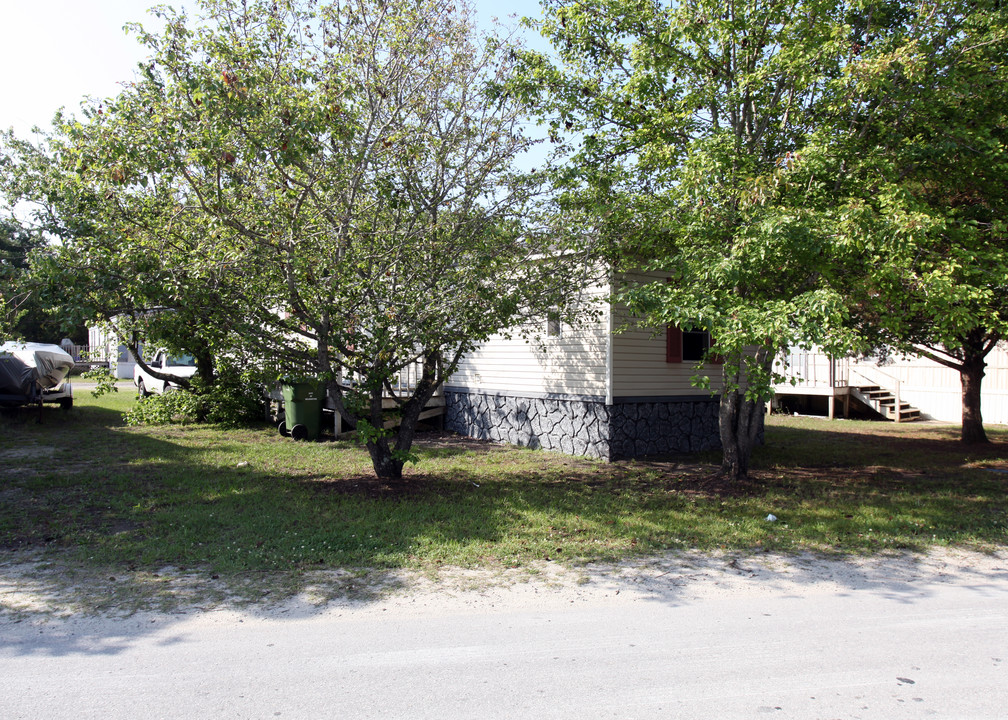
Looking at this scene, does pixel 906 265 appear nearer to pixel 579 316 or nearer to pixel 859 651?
pixel 859 651

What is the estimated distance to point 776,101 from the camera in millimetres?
8281

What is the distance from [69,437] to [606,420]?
32.9ft

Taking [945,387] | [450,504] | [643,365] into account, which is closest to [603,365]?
[643,365]

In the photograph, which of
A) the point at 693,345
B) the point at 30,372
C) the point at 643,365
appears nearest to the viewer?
the point at 643,365

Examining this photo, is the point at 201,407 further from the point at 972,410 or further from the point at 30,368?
the point at 972,410

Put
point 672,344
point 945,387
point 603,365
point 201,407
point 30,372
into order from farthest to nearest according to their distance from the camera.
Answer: point 945,387 → point 201,407 → point 30,372 → point 672,344 → point 603,365

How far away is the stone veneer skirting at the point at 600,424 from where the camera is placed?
11.3 meters

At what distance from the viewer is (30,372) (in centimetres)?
1387

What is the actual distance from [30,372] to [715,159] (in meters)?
14.0

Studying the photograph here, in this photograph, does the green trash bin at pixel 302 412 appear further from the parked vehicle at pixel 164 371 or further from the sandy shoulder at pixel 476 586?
the sandy shoulder at pixel 476 586

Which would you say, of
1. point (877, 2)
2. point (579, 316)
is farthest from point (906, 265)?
point (579, 316)

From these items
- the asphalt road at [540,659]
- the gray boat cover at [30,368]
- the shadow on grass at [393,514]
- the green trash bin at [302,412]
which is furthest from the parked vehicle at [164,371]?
the asphalt road at [540,659]

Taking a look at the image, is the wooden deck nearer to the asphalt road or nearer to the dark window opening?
the dark window opening

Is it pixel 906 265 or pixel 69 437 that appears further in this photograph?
pixel 69 437
